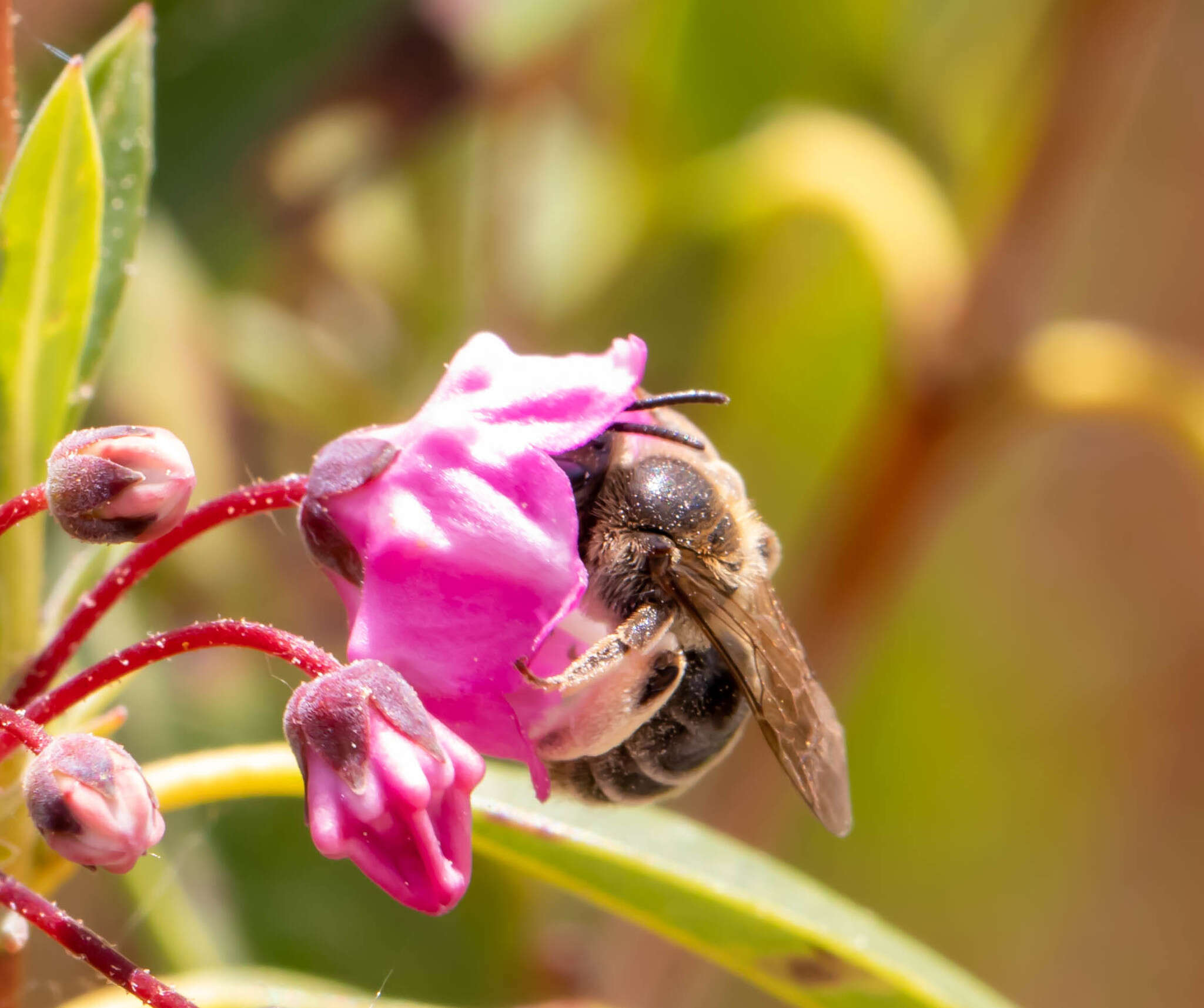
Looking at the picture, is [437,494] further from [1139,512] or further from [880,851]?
[1139,512]

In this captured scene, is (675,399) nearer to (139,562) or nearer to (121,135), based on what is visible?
(139,562)

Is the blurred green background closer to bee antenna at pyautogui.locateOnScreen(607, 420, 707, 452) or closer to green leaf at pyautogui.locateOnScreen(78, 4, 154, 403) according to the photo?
green leaf at pyautogui.locateOnScreen(78, 4, 154, 403)

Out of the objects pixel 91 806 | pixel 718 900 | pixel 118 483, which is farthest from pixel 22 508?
pixel 718 900

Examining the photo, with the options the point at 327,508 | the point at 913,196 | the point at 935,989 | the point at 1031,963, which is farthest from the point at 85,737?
the point at 1031,963

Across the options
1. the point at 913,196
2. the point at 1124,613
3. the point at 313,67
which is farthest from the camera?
the point at 1124,613

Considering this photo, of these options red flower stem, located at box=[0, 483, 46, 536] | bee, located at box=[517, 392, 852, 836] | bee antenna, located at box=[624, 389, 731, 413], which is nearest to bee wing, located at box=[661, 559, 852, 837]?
bee, located at box=[517, 392, 852, 836]

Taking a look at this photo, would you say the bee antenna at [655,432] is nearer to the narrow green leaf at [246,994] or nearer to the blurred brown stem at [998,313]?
the narrow green leaf at [246,994]
